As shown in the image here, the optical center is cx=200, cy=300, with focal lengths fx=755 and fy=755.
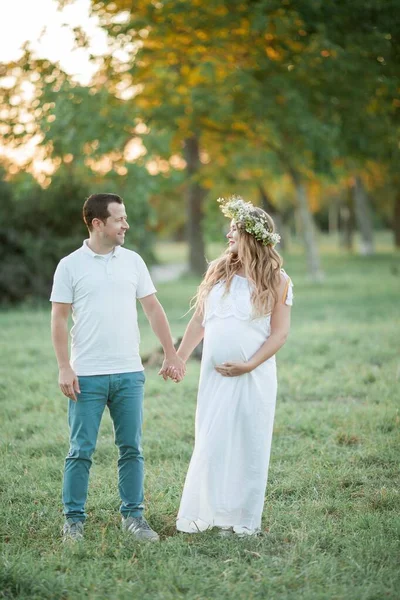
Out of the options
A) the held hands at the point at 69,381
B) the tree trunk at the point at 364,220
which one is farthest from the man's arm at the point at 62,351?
the tree trunk at the point at 364,220

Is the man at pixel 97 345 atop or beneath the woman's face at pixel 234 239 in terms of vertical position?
beneath

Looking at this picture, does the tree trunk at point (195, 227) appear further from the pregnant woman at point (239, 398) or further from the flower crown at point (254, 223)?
the pregnant woman at point (239, 398)

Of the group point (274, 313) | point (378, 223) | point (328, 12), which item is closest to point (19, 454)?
point (274, 313)

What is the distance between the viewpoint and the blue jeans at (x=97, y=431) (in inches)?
175

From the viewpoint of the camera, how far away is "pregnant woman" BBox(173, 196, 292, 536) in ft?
14.9

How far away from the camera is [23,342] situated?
39.8 ft

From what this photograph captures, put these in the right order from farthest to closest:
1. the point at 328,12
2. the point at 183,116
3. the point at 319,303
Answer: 1. the point at 183,116
2. the point at 319,303
3. the point at 328,12

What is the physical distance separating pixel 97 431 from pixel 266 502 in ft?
4.42

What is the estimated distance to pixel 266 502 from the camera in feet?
16.8

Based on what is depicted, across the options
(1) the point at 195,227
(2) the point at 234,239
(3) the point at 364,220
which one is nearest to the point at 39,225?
(1) the point at 195,227

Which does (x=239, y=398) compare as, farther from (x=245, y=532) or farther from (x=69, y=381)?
(x=69, y=381)

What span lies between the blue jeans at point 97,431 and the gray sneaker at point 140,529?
47 millimetres

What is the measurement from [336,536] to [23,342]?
8.52 meters

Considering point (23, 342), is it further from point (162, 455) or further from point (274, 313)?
point (274, 313)
